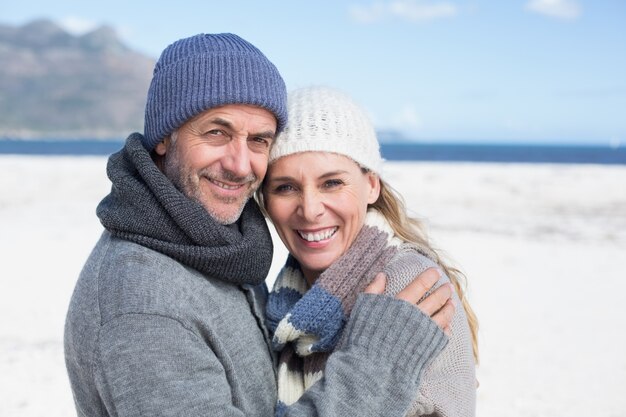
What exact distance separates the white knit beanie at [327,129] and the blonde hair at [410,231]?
0.18 meters

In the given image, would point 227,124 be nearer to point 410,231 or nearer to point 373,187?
point 373,187

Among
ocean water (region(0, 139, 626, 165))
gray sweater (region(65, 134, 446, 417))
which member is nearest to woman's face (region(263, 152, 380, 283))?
gray sweater (region(65, 134, 446, 417))

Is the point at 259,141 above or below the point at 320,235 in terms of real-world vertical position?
above

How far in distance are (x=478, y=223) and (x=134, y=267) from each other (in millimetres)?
10973

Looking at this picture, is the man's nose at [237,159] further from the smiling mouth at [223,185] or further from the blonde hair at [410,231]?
the blonde hair at [410,231]

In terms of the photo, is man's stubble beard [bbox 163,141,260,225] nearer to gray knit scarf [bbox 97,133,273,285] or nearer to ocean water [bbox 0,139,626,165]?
gray knit scarf [bbox 97,133,273,285]

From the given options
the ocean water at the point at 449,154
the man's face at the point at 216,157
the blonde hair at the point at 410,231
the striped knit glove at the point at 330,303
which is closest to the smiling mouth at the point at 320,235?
the striped knit glove at the point at 330,303

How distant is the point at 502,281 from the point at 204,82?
22.0ft

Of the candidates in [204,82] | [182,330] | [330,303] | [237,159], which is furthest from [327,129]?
[182,330]

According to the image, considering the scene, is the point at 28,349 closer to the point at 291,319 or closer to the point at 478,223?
the point at 291,319

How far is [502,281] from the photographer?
8.19 metres

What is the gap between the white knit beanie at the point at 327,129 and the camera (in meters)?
2.51

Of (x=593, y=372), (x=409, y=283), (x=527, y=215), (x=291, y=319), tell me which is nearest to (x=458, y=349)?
(x=409, y=283)

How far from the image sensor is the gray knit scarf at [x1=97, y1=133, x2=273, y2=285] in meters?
1.98
